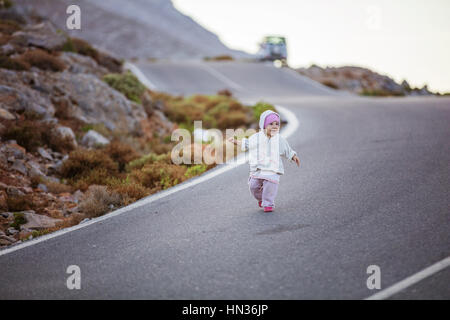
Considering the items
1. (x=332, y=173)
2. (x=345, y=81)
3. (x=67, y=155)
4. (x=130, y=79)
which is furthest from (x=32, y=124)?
(x=345, y=81)

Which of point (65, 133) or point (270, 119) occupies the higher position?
point (65, 133)

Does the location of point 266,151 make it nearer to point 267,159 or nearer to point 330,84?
point 267,159

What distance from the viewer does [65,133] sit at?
29.3 feet

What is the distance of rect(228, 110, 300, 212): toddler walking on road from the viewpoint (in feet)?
16.5

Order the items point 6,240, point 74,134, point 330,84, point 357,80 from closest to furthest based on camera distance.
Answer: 1. point 6,240
2. point 74,134
3. point 330,84
4. point 357,80

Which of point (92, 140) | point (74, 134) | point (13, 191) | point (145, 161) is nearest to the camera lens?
point (13, 191)

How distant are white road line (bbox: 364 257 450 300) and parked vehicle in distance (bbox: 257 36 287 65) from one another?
30856mm

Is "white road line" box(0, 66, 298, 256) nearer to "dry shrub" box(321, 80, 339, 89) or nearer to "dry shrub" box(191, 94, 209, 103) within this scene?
"dry shrub" box(191, 94, 209, 103)

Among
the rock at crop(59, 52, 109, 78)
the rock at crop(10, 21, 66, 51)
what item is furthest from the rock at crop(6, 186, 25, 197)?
the rock at crop(10, 21, 66, 51)

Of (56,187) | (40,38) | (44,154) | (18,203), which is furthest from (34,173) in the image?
(40,38)

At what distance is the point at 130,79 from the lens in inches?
508

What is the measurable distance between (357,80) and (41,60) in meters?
21.8

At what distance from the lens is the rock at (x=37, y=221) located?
5.76 m
